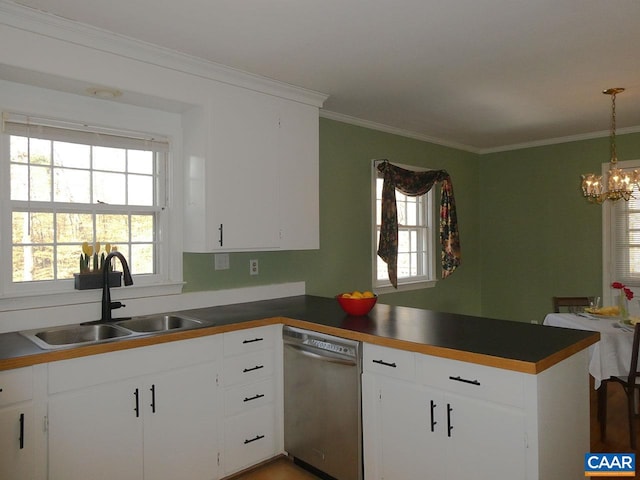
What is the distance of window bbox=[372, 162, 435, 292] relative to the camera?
4625 mm

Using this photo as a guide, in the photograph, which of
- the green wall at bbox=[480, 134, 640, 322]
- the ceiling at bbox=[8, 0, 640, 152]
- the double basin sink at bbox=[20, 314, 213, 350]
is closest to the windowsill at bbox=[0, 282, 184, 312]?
the double basin sink at bbox=[20, 314, 213, 350]

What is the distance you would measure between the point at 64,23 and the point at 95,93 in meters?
0.42

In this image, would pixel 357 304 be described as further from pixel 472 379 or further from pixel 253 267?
pixel 253 267

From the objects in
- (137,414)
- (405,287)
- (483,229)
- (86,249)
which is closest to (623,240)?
(483,229)

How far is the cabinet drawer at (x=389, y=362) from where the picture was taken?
2.21 metres

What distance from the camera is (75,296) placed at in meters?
2.70

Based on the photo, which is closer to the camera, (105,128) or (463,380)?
(463,380)

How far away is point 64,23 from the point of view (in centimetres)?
231

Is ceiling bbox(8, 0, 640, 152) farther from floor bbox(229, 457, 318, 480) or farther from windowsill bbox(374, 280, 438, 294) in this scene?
floor bbox(229, 457, 318, 480)

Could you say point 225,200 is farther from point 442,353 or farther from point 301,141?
point 442,353

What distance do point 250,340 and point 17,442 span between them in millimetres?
1210

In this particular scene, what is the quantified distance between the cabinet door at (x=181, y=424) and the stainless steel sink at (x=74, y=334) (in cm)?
36

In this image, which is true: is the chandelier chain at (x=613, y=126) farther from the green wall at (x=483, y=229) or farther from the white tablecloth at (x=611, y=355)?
the white tablecloth at (x=611, y=355)

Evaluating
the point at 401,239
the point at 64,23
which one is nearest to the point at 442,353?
the point at 64,23
